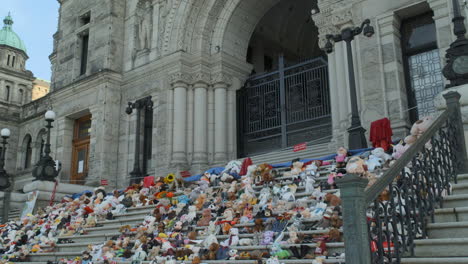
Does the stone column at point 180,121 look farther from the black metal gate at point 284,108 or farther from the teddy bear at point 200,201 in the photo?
the teddy bear at point 200,201

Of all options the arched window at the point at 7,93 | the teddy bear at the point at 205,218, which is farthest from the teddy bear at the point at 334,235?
the arched window at the point at 7,93

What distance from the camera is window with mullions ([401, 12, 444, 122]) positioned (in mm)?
12328

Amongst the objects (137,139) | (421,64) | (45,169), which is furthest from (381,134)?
(45,169)

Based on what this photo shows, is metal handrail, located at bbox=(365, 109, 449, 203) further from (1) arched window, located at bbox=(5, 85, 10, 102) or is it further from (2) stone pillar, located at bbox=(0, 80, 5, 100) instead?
(1) arched window, located at bbox=(5, 85, 10, 102)

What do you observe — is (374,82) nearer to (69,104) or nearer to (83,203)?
(83,203)

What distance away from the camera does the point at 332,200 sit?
7727 mm

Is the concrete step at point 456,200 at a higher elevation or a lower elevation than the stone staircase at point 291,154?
lower

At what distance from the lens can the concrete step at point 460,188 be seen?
6.69 metres

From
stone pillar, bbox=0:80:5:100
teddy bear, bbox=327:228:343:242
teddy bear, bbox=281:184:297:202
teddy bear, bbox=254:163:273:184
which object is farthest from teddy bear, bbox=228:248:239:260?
stone pillar, bbox=0:80:5:100

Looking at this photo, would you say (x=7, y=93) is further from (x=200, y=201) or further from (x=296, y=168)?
(x=296, y=168)

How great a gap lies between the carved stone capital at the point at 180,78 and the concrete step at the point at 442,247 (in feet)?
44.1

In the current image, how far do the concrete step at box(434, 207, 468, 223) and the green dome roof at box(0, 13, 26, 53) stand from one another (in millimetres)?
37827

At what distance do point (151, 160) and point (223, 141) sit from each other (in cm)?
310

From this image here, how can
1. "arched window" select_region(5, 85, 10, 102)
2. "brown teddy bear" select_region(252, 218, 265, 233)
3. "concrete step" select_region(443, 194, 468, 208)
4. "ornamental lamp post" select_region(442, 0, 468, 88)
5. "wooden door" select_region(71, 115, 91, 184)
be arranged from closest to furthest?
"concrete step" select_region(443, 194, 468, 208) → "brown teddy bear" select_region(252, 218, 265, 233) → "ornamental lamp post" select_region(442, 0, 468, 88) → "wooden door" select_region(71, 115, 91, 184) → "arched window" select_region(5, 85, 10, 102)
